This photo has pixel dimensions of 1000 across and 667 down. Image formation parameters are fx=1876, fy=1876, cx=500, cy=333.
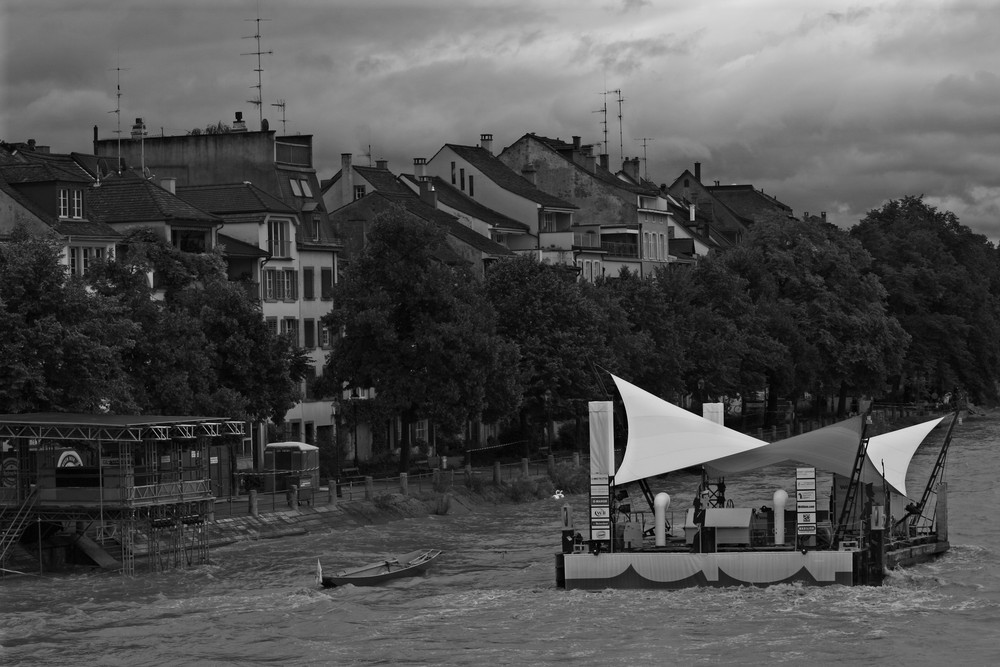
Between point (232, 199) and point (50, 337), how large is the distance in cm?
3246

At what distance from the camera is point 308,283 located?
3649 inches

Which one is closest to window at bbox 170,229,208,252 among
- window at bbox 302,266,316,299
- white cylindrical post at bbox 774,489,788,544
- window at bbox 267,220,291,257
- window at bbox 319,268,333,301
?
window at bbox 267,220,291,257

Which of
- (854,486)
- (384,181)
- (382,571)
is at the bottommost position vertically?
(382,571)

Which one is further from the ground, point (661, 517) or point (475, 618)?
point (661, 517)

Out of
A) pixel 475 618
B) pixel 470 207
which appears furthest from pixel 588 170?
pixel 475 618

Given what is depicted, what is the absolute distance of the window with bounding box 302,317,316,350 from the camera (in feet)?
303

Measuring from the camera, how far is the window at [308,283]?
92312 mm

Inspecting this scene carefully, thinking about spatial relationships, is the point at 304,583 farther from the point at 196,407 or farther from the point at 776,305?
the point at 776,305

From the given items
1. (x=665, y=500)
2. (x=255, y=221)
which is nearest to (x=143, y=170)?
(x=255, y=221)

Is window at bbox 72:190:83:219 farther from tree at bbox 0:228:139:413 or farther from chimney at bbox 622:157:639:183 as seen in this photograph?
chimney at bbox 622:157:639:183

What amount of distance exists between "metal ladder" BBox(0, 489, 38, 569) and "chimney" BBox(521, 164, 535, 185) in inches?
3269

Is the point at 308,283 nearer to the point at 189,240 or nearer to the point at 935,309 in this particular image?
the point at 189,240

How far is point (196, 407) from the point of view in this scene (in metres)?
66.9

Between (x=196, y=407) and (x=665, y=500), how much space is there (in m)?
21.5
